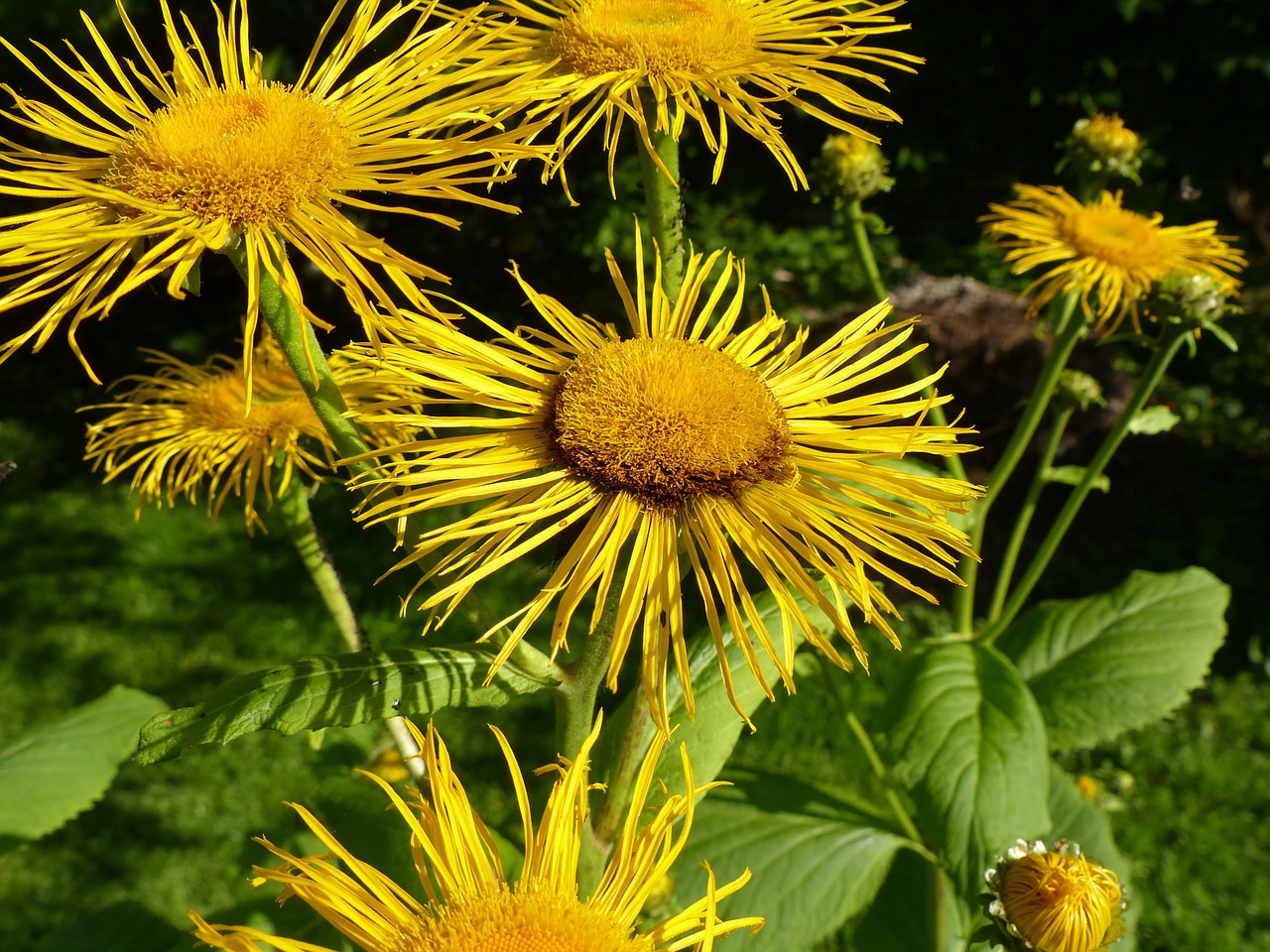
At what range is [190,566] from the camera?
3943mm

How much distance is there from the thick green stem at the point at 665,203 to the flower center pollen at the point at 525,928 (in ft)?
2.01

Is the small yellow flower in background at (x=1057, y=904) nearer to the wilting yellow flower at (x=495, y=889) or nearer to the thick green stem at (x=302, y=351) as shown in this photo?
the wilting yellow flower at (x=495, y=889)

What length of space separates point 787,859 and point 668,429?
1.13 meters

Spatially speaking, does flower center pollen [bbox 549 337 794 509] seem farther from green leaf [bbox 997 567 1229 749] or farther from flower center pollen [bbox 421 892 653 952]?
green leaf [bbox 997 567 1229 749]

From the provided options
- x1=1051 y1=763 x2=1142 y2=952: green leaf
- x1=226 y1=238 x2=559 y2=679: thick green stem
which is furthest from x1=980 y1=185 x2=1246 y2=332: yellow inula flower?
x1=226 y1=238 x2=559 y2=679: thick green stem

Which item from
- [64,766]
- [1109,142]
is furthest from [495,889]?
[1109,142]

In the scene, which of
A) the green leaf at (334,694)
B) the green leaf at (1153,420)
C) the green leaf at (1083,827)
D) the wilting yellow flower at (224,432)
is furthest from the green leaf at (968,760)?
the wilting yellow flower at (224,432)

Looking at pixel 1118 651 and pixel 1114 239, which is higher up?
pixel 1114 239

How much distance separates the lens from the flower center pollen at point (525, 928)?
84 cm

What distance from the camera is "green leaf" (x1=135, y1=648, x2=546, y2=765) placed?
32.2 inches

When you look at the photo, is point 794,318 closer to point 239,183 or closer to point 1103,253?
point 1103,253

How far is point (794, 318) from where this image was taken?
3561 millimetres

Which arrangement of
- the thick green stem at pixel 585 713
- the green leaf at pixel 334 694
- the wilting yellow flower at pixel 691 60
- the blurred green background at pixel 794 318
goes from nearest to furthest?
the green leaf at pixel 334 694 → the thick green stem at pixel 585 713 → the wilting yellow flower at pixel 691 60 → the blurred green background at pixel 794 318

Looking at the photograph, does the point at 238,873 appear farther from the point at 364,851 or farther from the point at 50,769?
the point at 364,851
